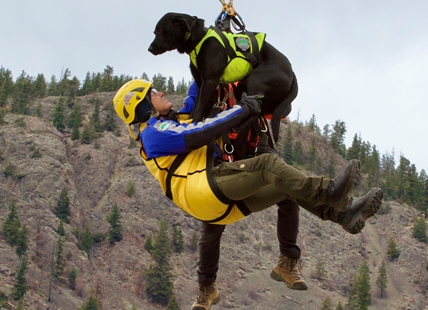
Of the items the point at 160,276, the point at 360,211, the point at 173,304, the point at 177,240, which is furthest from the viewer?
the point at 177,240

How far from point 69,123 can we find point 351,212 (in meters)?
99.5

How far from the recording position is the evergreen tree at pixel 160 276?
79812 mm

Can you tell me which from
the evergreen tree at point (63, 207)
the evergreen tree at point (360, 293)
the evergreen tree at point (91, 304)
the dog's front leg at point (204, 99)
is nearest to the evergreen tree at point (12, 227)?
the evergreen tree at point (63, 207)

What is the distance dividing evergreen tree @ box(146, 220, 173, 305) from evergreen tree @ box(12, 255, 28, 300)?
12480 mm

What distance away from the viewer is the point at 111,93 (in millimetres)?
112000

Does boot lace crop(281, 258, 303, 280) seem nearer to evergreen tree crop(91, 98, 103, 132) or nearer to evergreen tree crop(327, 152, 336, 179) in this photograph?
evergreen tree crop(91, 98, 103, 132)

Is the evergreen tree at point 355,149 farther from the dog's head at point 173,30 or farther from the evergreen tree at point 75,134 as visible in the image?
the dog's head at point 173,30

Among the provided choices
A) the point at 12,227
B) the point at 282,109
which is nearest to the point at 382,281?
the point at 12,227

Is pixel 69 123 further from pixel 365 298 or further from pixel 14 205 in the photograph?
pixel 365 298

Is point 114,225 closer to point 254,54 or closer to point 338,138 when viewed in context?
point 338,138

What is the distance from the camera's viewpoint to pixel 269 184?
701 centimetres

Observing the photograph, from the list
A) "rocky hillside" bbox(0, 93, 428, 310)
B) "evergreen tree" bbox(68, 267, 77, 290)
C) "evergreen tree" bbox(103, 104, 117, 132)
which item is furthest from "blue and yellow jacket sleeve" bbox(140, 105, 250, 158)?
"evergreen tree" bbox(103, 104, 117, 132)

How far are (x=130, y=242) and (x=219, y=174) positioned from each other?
7990 centimetres

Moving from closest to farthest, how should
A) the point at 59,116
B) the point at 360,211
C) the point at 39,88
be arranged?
the point at 360,211
the point at 59,116
the point at 39,88
